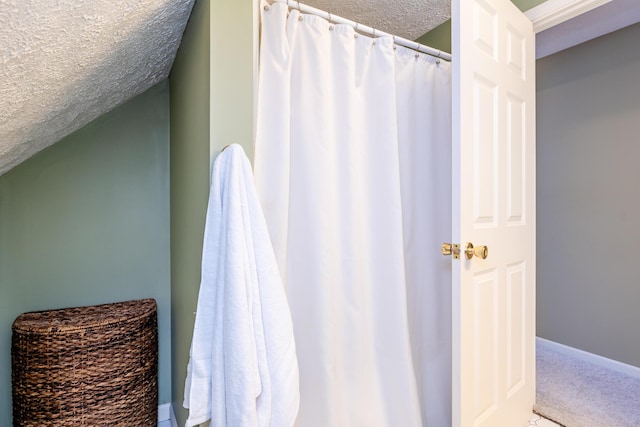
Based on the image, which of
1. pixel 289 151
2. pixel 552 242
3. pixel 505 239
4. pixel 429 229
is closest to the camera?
pixel 289 151

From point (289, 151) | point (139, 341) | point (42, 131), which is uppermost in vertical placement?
point (42, 131)

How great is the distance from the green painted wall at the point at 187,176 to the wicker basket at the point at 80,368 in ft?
0.61

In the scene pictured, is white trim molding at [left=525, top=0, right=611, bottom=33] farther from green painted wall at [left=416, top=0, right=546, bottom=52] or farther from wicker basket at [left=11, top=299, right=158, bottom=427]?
wicker basket at [left=11, top=299, right=158, bottom=427]

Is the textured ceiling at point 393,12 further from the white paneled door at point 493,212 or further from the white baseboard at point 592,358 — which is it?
the white baseboard at point 592,358

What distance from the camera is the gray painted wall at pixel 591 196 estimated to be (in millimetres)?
2255

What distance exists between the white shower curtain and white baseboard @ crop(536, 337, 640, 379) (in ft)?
5.06

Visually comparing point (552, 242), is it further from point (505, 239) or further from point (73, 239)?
point (73, 239)

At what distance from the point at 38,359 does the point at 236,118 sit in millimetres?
1289

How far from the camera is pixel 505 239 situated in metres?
1.53

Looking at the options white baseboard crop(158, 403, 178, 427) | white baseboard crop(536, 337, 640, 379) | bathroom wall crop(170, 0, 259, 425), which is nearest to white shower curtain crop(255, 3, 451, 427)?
bathroom wall crop(170, 0, 259, 425)

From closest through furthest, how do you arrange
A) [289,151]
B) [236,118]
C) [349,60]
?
1. [236,118]
2. [289,151]
3. [349,60]

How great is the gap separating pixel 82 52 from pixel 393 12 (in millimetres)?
1435

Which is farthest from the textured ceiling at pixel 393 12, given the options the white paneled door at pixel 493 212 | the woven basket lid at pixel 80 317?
the woven basket lid at pixel 80 317

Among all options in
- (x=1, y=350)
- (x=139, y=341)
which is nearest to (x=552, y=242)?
(x=139, y=341)
